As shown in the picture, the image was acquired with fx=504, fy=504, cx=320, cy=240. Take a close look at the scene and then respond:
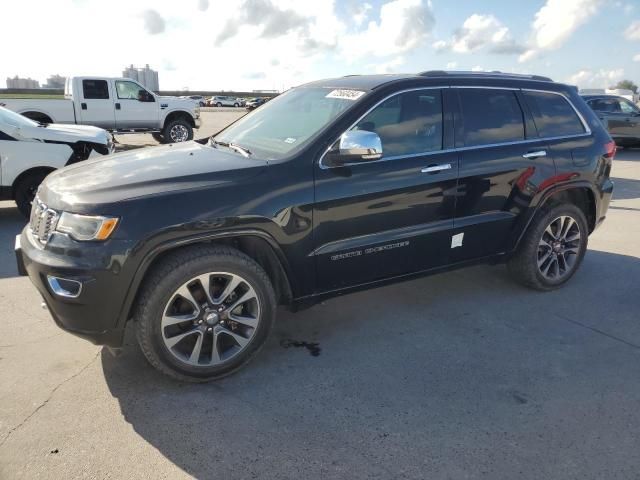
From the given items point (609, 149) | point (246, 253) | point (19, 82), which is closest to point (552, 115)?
point (609, 149)

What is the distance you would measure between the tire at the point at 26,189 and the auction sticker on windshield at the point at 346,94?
15.5 ft

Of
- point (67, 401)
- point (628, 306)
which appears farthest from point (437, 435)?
point (628, 306)

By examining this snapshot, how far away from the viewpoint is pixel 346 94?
363cm

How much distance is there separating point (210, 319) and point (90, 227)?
2.83 ft

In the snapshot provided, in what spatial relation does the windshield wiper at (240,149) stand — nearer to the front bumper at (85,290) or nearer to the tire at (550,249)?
the front bumper at (85,290)

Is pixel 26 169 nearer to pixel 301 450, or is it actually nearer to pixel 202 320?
pixel 202 320

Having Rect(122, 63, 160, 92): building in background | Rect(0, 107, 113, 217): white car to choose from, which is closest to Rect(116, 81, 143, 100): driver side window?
Rect(0, 107, 113, 217): white car

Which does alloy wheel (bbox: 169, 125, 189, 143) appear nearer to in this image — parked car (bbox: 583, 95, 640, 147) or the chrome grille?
parked car (bbox: 583, 95, 640, 147)

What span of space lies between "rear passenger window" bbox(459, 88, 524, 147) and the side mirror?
1046 millimetres

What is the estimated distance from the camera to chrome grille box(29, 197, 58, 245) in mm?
2838

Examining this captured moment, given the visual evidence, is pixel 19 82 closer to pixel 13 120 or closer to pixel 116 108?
pixel 116 108

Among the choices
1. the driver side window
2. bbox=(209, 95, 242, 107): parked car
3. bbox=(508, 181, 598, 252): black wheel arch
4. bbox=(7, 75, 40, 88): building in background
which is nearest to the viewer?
bbox=(508, 181, 598, 252): black wheel arch

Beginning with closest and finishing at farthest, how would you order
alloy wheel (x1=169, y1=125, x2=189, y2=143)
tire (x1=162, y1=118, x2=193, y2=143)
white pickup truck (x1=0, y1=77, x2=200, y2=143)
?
white pickup truck (x1=0, y1=77, x2=200, y2=143), tire (x1=162, y1=118, x2=193, y2=143), alloy wheel (x1=169, y1=125, x2=189, y2=143)

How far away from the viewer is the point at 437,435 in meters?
2.65
